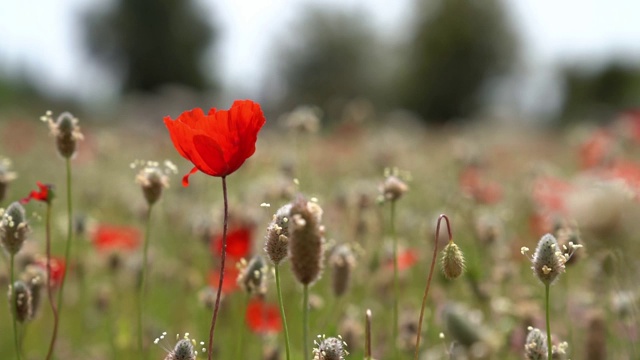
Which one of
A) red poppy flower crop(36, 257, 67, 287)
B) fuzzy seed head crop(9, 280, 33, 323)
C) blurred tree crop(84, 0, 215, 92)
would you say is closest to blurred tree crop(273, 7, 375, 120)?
blurred tree crop(84, 0, 215, 92)

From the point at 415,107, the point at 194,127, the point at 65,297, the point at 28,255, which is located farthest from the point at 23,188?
the point at 415,107

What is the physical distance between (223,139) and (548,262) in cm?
68

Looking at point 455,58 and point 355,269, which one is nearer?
point 355,269

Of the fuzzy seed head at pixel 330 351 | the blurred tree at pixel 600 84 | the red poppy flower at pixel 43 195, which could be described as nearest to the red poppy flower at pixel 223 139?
the fuzzy seed head at pixel 330 351

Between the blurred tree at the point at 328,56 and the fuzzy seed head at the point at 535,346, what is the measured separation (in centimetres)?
3633

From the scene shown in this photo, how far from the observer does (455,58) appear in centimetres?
4078

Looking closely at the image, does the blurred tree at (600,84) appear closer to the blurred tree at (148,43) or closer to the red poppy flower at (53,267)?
the blurred tree at (148,43)

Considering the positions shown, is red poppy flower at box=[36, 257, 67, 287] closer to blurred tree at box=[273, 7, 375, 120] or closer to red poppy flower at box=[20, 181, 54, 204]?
red poppy flower at box=[20, 181, 54, 204]

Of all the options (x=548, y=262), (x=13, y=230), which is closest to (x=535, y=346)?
(x=548, y=262)

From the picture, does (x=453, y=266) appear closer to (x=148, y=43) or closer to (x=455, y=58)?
(x=455, y=58)

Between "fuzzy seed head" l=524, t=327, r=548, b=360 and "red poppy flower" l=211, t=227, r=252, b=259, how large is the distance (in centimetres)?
145

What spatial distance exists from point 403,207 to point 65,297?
6.73 feet

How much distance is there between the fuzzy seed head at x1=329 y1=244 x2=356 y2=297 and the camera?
2213 mm

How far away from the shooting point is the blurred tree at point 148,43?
4350 cm
